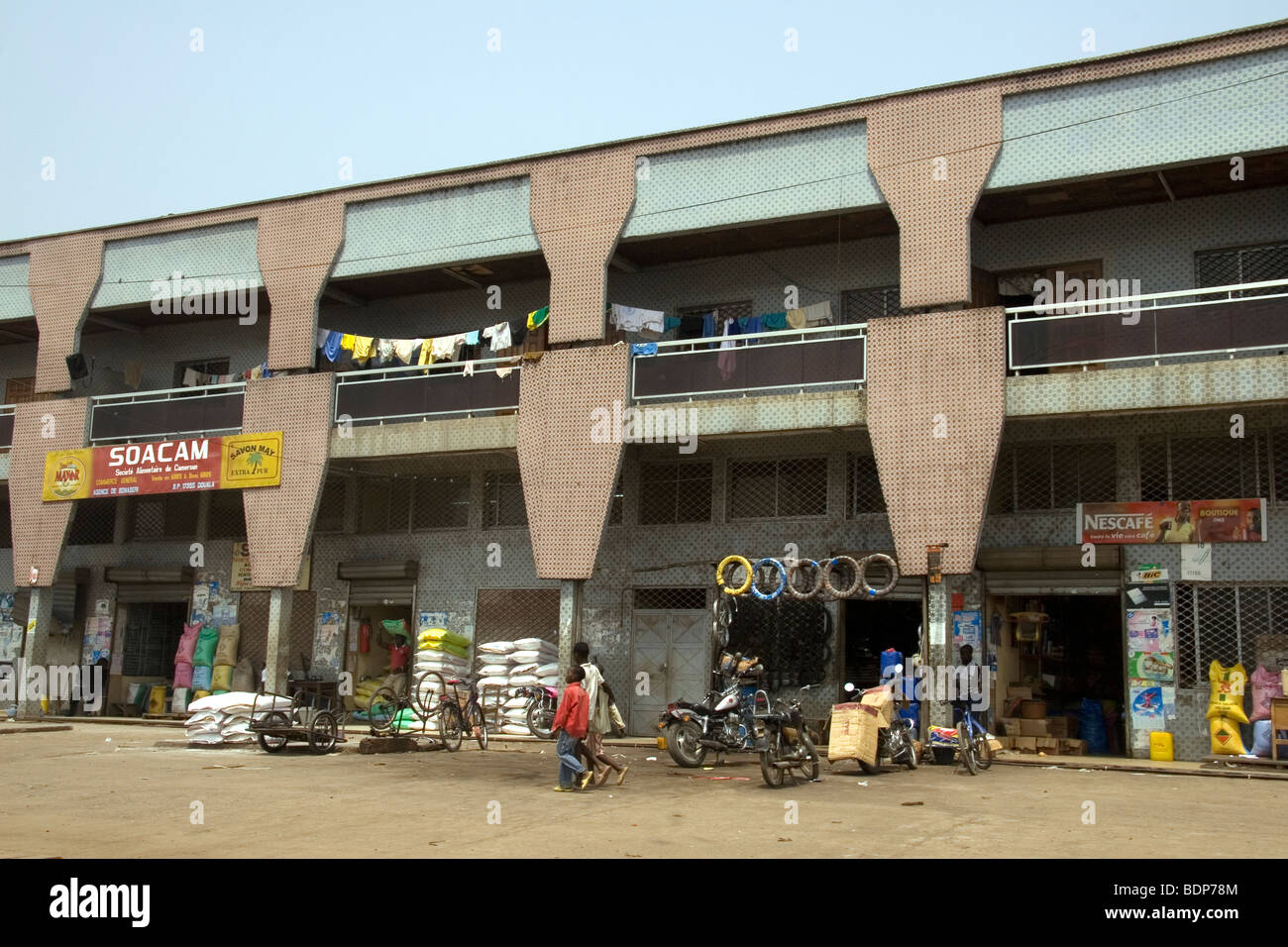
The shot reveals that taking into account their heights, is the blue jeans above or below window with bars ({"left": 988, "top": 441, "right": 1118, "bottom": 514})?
below

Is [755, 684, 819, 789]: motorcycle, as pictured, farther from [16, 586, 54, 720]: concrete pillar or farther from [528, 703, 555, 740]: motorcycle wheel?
[16, 586, 54, 720]: concrete pillar

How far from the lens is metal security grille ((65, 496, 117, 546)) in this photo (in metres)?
26.5

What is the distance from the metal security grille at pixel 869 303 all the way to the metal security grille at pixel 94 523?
1629 centimetres

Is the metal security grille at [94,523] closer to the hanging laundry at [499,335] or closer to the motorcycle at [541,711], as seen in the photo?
the hanging laundry at [499,335]

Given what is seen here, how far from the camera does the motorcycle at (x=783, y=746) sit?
42.5 ft

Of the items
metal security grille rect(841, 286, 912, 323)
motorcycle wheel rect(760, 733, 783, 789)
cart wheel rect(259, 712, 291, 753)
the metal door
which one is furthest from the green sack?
motorcycle wheel rect(760, 733, 783, 789)

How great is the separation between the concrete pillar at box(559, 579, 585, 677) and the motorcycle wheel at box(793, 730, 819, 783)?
5959 millimetres

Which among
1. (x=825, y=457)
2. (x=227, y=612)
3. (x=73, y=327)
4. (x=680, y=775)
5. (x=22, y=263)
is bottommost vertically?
(x=680, y=775)

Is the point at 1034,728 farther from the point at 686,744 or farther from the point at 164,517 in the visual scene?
the point at 164,517

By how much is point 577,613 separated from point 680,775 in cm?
553

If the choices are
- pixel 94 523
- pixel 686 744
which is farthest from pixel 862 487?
pixel 94 523
